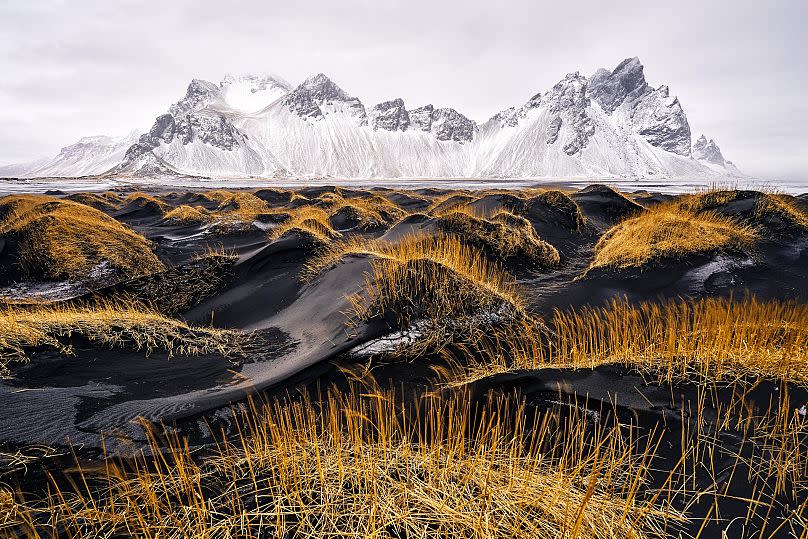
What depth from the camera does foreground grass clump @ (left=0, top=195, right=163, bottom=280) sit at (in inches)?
390

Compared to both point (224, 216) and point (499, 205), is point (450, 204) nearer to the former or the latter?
point (499, 205)

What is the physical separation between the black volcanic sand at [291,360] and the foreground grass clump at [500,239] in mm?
648

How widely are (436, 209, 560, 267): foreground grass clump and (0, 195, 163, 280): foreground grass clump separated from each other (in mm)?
Answer: 9474

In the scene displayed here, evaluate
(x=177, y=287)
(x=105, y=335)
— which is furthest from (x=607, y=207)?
(x=105, y=335)

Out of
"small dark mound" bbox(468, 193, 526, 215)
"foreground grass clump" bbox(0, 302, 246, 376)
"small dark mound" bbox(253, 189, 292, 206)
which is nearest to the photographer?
"foreground grass clump" bbox(0, 302, 246, 376)

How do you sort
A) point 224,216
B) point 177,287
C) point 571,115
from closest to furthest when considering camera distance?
point 177,287, point 224,216, point 571,115

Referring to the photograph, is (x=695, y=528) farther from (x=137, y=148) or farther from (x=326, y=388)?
(x=137, y=148)

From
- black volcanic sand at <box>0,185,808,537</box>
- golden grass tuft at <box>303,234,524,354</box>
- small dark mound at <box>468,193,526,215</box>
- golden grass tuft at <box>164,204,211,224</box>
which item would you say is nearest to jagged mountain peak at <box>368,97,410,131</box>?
golden grass tuft at <box>164,204,211,224</box>

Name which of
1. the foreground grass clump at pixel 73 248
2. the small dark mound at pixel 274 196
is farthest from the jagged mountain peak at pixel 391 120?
the foreground grass clump at pixel 73 248

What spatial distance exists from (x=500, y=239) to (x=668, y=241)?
13.4ft

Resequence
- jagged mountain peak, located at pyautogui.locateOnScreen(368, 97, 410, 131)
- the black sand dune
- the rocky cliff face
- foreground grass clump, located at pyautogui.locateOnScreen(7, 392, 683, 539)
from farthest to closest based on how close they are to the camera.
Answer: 1. jagged mountain peak, located at pyautogui.locateOnScreen(368, 97, 410, 131)
2. the rocky cliff face
3. the black sand dune
4. foreground grass clump, located at pyautogui.locateOnScreen(7, 392, 683, 539)

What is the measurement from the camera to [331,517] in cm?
198

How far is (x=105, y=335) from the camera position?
462cm

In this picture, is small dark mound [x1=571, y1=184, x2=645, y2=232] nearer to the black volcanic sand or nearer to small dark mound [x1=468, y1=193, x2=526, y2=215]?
small dark mound [x1=468, y1=193, x2=526, y2=215]
